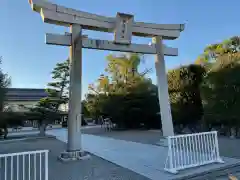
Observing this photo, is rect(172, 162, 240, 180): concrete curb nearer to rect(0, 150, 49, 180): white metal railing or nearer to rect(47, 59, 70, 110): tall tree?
rect(0, 150, 49, 180): white metal railing

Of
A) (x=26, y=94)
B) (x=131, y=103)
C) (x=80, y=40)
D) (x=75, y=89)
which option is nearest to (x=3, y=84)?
(x=75, y=89)

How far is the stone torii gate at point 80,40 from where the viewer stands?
4.70 metres

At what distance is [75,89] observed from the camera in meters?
4.86

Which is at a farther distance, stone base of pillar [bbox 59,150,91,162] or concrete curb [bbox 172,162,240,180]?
stone base of pillar [bbox 59,150,91,162]

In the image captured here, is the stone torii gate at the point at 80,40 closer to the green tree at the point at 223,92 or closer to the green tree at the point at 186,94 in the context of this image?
the green tree at the point at 223,92

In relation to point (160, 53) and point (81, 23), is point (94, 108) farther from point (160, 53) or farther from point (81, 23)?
point (81, 23)

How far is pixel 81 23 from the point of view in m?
4.98

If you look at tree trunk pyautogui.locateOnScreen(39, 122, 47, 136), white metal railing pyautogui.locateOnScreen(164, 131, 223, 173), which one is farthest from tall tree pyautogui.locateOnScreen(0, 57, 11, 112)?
white metal railing pyautogui.locateOnScreen(164, 131, 223, 173)

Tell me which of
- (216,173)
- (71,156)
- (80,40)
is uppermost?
(80,40)

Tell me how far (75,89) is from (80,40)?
118cm

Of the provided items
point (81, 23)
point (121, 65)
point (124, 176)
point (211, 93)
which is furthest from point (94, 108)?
point (124, 176)

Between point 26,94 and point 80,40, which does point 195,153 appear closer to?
point 80,40

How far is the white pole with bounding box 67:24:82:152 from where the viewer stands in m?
4.78

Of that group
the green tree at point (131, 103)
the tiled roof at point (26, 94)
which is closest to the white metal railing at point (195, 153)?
the green tree at point (131, 103)
